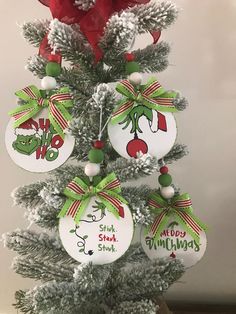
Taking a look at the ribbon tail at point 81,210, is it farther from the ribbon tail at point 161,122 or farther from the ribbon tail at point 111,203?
the ribbon tail at point 161,122

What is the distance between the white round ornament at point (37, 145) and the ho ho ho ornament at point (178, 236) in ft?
0.52

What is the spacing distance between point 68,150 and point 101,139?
6cm

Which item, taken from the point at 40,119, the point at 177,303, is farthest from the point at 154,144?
the point at 177,303

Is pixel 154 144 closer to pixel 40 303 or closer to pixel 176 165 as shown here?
pixel 40 303

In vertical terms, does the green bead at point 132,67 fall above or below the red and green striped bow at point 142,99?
above

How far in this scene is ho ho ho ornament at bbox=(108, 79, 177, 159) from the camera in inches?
23.0

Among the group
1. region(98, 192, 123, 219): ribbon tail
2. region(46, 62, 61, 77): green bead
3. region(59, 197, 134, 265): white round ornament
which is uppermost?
region(46, 62, 61, 77): green bead

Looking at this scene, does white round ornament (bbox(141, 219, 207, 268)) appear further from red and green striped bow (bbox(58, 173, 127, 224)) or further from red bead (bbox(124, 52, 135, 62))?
red bead (bbox(124, 52, 135, 62))

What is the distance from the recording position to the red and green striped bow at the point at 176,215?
0.64m

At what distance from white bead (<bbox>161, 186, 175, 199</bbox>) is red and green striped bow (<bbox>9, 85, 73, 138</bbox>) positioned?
0.17 metres

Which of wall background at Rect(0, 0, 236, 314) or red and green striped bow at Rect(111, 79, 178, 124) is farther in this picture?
wall background at Rect(0, 0, 236, 314)

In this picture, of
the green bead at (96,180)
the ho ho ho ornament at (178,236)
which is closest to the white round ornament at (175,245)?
the ho ho ho ornament at (178,236)

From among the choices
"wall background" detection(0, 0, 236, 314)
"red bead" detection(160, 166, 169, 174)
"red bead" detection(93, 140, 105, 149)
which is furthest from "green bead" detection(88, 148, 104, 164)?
"wall background" detection(0, 0, 236, 314)

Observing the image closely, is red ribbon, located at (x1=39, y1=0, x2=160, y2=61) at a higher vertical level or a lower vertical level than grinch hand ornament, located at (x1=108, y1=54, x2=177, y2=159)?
higher
